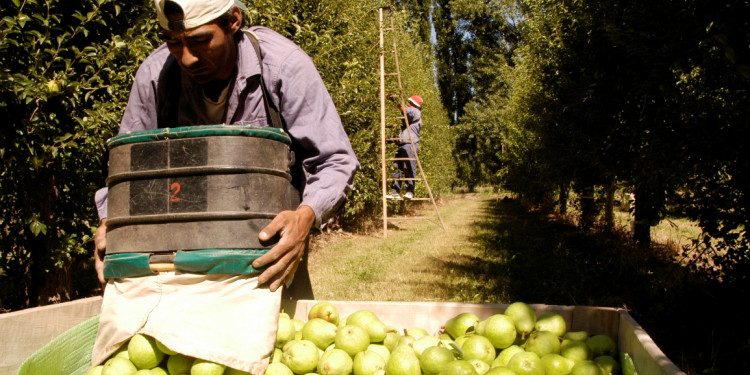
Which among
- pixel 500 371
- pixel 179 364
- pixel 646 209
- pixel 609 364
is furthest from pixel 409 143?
pixel 179 364

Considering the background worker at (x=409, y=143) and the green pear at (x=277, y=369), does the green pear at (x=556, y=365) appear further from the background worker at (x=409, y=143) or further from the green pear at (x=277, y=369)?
the background worker at (x=409, y=143)

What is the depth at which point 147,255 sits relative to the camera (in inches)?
66.3

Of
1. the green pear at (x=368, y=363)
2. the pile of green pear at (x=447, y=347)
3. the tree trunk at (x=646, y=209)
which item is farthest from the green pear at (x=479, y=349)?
the tree trunk at (x=646, y=209)

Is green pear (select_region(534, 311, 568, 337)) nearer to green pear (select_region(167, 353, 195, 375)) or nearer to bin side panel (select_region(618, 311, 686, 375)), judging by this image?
bin side panel (select_region(618, 311, 686, 375))

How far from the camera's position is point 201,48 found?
78.1 inches

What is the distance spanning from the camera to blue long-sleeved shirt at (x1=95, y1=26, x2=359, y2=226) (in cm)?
207

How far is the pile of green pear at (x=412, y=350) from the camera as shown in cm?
173

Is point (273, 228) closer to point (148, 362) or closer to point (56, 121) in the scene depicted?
point (148, 362)

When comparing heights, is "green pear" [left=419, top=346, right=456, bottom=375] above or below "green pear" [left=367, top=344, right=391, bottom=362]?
above

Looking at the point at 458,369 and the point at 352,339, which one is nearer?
the point at 458,369

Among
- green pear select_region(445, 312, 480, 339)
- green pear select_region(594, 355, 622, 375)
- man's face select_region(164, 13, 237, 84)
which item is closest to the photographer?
green pear select_region(594, 355, 622, 375)

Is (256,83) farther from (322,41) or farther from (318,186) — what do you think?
(322,41)

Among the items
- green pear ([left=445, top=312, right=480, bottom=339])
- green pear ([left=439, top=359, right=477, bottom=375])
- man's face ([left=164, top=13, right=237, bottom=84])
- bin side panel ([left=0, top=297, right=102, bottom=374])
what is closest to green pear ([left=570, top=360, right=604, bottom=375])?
green pear ([left=439, top=359, right=477, bottom=375])

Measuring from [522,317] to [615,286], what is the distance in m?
4.23
